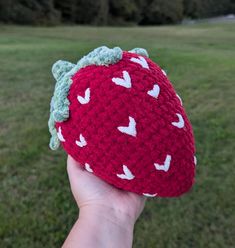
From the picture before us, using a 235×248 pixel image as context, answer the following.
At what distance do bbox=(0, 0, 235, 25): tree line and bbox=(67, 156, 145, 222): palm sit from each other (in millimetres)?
22367

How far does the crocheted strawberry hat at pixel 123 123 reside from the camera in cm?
123

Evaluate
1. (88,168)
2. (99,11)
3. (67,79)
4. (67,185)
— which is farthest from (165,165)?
(99,11)

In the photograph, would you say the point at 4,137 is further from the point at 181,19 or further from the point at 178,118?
the point at 181,19

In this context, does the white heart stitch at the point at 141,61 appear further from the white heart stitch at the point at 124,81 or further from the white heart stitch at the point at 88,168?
the white heart stitch at the point at 88,168

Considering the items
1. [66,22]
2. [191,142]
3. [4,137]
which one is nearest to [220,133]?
[4,137]

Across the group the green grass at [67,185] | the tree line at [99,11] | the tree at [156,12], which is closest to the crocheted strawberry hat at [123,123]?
the green grass at [67,185]

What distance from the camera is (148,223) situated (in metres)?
2.88

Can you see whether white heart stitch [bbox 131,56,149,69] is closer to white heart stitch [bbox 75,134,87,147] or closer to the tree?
white heart stitch [bbox 75,134,87,147]

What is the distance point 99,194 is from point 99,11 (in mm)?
26781

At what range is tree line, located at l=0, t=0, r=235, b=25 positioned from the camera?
23.6 meters

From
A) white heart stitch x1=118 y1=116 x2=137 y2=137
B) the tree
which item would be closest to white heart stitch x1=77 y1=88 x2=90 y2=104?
white heart stitch x1=118 y1=116 x2=137 y2=137

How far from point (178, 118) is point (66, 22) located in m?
25.9

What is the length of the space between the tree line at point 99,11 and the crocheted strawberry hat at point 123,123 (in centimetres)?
2243

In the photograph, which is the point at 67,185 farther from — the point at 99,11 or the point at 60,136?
the point at 99,11
